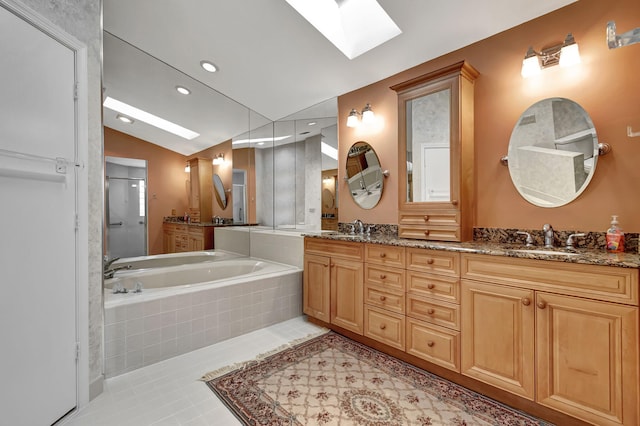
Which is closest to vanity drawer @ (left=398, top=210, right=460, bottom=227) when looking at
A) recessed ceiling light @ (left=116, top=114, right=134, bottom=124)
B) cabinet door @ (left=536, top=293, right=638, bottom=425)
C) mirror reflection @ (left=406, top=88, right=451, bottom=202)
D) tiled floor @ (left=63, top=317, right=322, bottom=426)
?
mirror reflection @ (left=406, top=88, right=451, bottom=202)

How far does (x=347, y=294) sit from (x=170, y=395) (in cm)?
147

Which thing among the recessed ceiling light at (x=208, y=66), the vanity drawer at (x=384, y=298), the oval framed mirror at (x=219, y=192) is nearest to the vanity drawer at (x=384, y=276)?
the vanity drawer at (x=384, y=298)

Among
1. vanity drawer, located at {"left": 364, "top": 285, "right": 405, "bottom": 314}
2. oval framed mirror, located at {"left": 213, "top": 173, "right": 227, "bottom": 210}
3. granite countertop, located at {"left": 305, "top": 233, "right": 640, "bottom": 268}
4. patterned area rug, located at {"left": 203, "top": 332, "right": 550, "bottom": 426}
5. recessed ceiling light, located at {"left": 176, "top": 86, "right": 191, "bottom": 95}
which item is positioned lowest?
patterned area rug, located at {"left": 203, "top": 332, "right": 550, "bottom": 426}

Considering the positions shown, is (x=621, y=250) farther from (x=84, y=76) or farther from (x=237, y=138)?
(x=237, y=138)

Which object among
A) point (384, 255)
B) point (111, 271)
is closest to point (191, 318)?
point (111, 271)

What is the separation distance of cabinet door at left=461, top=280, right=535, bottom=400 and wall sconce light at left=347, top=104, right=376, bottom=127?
1807mm

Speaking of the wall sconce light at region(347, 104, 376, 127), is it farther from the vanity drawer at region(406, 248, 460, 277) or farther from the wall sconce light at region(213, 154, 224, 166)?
the wall sconce light at region(213, 154, 224, 166)

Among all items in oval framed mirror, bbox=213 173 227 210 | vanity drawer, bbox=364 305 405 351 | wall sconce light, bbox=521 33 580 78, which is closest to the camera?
wall sconce light, bbox=521 33 580 78

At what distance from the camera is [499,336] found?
1.64m

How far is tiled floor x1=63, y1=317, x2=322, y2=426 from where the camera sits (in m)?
1.55

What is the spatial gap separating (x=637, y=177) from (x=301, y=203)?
119 inches

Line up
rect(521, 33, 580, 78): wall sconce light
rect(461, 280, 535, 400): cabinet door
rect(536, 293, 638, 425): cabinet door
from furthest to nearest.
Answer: rect(521, 33, 580, 78): wall sconce light
rect(461, 280, 535, 400): cabinet door
rect(536, 293, 638, 425): cabinet door

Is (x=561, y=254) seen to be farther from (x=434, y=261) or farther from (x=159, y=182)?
(x=159, y=182)

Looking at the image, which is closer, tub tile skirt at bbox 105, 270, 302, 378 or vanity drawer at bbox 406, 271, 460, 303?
vanity drawer at bbox 406, 271, 460, 303
